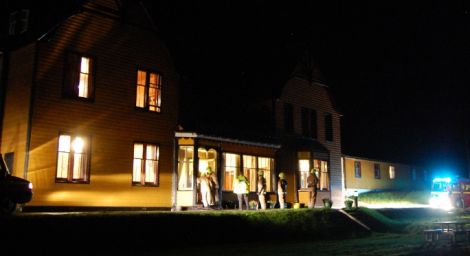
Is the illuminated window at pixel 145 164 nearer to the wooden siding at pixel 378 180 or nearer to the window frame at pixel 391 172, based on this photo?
the wooden siding at pixel 378 180

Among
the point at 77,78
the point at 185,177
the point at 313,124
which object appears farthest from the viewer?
the point at 313,124

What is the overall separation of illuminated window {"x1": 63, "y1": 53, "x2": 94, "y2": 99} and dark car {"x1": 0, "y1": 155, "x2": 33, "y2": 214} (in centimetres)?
532

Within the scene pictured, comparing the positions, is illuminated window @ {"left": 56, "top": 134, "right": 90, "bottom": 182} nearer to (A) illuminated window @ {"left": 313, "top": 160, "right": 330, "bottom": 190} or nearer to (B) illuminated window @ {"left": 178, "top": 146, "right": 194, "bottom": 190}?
(B) illuminated window @ {"left": 178, "top": 146, "right": 194, "bottom": 190}

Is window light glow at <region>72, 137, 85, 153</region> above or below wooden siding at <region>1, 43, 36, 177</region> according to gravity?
below

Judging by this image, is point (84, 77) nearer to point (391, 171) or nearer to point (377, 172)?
point (377, 172)

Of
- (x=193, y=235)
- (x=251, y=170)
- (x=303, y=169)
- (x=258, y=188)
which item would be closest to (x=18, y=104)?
(x=193, y=235)

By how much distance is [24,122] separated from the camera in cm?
1745

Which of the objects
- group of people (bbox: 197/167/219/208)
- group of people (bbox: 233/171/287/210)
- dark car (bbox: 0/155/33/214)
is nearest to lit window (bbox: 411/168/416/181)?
group of people (bbox: 233/171/287/210)

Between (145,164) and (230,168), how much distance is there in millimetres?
5195

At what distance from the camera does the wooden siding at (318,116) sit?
93.3 feet

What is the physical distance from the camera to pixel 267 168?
1041 inches

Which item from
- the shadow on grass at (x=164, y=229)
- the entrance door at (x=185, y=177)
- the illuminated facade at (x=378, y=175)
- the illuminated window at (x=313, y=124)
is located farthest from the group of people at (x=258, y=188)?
the illuminated facade at (x=378, y=175)

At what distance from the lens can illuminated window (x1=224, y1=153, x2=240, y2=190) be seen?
24222 millimetres

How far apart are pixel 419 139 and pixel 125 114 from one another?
4619 centimetres
